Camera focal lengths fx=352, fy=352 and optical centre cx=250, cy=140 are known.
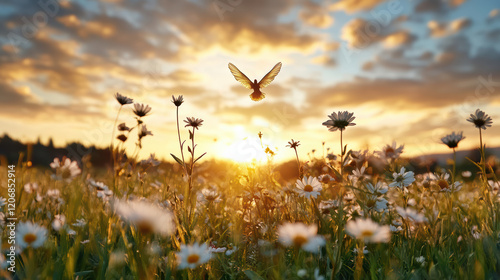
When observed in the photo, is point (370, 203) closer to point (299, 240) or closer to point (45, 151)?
point (299, 240)

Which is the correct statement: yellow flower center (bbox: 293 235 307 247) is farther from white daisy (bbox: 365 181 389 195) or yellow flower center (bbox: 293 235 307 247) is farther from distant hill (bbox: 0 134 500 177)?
distant hill (bbox: 0 134 500 177)

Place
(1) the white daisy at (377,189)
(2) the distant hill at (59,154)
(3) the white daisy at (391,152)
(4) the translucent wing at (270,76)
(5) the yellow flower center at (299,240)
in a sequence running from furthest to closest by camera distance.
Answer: (2) the distant hill at (59,154)
(4) the translucent wing at (270,76)
(3) the white daisy at (391,152)
(1) the white daisy at (377,189)
(5) the yellow flower center at (299,240)

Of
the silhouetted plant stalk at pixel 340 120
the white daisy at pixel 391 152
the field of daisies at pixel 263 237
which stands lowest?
the field of daisies at pixel 263 237

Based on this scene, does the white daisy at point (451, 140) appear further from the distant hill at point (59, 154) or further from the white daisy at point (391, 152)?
the distant hill at point (59, 154)

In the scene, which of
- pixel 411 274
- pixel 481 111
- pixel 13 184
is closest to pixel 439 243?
pixel 411 274

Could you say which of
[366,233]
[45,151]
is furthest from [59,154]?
[366,233]

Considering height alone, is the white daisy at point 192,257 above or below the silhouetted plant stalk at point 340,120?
below

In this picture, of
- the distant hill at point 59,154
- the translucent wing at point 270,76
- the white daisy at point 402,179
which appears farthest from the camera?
the distant hill at point 59,154

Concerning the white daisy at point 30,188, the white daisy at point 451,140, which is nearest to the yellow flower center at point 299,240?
the white daisy at point 451,140
